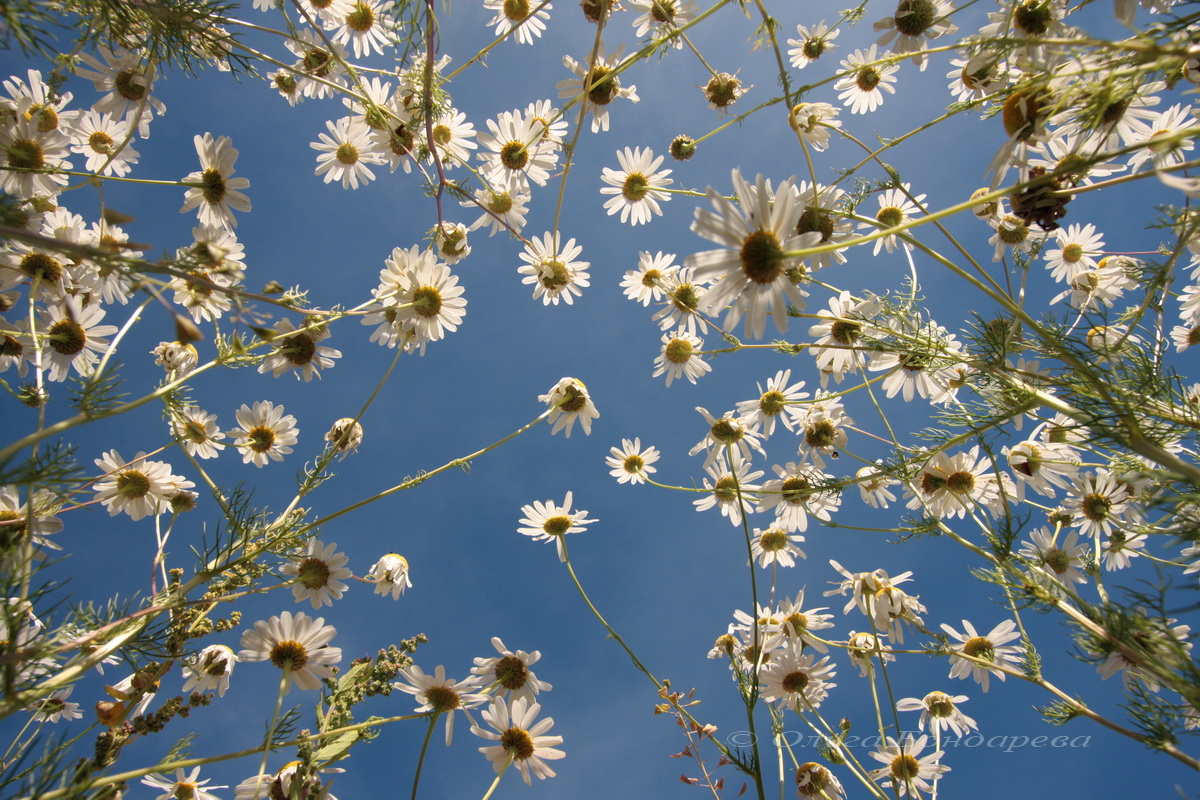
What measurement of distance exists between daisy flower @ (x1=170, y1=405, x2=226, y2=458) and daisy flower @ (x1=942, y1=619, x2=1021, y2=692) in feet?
8.14

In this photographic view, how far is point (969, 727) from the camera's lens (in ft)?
7.30

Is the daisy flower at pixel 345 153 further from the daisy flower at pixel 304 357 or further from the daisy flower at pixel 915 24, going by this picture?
the daisy flower at pixel 915 24

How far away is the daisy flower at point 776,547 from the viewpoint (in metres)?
2.35

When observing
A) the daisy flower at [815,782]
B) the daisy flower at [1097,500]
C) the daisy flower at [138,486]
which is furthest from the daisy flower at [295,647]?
the daisy flower at [1097,500]

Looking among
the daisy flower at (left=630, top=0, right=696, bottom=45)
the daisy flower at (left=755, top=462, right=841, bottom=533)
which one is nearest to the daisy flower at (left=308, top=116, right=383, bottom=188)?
the daisy flower at (left=630, top=0, right=696, bottom=45)

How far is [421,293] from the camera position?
5.96 ft

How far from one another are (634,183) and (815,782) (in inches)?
88.9

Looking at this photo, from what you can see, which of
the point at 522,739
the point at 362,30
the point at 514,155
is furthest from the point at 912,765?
the point at 362,30

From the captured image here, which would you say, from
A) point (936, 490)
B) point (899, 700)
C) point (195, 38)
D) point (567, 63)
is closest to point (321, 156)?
point (195, 38)

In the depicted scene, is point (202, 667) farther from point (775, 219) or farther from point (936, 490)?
point (936, 490)

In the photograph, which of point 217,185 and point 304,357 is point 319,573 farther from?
point 217,185

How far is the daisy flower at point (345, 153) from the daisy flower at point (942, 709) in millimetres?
3035

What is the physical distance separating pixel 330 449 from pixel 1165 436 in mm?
2114

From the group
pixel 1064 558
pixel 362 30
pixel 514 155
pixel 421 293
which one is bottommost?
pixel 1064 558
